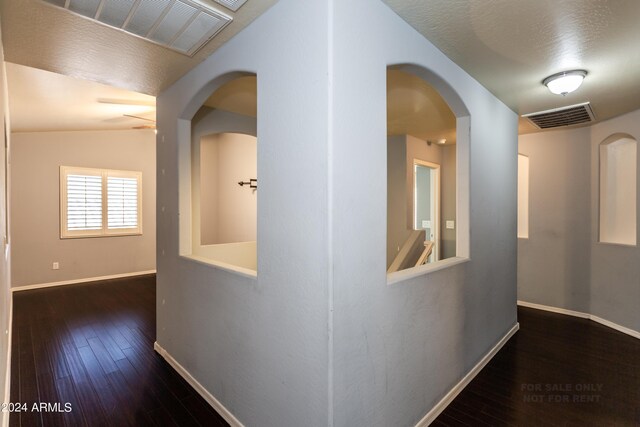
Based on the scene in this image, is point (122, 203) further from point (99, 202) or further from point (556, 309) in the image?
point (556, 309)

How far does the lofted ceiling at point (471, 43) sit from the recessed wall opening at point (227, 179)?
58 centimetres

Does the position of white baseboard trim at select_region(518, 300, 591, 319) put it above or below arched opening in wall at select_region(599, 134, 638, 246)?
below

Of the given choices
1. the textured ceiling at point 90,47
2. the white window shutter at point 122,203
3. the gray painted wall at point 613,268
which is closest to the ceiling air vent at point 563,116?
the gray painted wall at point 613,268

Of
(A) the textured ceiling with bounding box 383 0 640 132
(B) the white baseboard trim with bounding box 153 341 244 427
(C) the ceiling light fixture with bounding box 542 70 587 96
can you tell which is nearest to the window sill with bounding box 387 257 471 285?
(B) the white baseboard trim with bounding box 153 341 244 427

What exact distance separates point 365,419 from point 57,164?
6.43 m

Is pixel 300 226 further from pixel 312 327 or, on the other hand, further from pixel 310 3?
pixel 310 3

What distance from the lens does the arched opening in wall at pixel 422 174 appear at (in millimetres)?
2613

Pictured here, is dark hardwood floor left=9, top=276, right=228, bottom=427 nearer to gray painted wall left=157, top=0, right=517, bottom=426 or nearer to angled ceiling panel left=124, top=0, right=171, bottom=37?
gray painted wall left=157, top=0, right=517, bottom=426

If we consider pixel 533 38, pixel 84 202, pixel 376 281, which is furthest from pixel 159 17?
pixel 84 202

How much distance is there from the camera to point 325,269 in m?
1.38

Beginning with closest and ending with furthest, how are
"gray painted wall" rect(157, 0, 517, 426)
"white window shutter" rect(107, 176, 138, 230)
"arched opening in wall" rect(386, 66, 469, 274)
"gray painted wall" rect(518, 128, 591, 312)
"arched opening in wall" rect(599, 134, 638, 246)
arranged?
"gray painted wall" rect(157, 0, 517, 426) < "arched opening in wall" rect(386, 66, 469, 274) < "arched opening in wall" rect(599, 134, 638, 246) < "gray painted wall" rect(518, 128, 591, 312) < "white window shutter" rect(107, 176, 138, 230)

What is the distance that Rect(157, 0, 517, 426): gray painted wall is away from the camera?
140cm

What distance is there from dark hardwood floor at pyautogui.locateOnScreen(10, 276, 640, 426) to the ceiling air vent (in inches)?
95.9

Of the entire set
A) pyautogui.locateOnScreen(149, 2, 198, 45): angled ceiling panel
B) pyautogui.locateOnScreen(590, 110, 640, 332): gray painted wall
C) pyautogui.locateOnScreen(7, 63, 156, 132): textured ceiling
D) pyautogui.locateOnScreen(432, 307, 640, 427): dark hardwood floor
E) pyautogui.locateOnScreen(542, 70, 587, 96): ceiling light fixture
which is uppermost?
pyautogui.locateOnScreen(7, 63, 156, 132): textured ceiling
